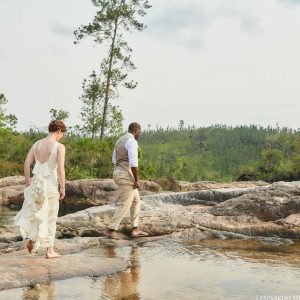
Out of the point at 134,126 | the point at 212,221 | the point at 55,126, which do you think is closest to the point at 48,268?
the point at 55,126

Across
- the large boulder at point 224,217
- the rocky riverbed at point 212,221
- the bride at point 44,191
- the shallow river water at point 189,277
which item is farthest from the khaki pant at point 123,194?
the bride at point 44,191

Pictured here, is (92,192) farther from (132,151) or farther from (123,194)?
(132,151)

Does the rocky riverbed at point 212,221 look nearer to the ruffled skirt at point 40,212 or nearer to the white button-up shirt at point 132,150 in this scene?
the white button-up shirt at point 132,150

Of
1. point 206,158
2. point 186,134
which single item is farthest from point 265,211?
point 186,134

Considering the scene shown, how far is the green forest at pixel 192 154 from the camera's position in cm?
3066

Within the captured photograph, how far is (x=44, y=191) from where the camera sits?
629cm

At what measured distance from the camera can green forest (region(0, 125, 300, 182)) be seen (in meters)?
30.7

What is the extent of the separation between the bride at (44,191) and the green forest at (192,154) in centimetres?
2238

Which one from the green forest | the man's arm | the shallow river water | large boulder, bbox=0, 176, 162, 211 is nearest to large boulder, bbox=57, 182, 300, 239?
the shallow river water

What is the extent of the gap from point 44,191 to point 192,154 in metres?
156

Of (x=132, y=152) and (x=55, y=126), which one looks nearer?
(x=55, y=126)

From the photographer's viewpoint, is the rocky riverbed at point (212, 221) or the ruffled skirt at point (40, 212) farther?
the rocky riverbed at point (212, 221)

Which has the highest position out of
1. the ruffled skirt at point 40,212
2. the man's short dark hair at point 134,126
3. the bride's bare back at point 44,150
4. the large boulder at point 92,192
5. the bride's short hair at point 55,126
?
the man's short dark hair at point 134,126

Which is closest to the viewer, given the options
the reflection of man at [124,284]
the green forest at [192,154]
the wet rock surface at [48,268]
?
the reflection of man at [124,284]
